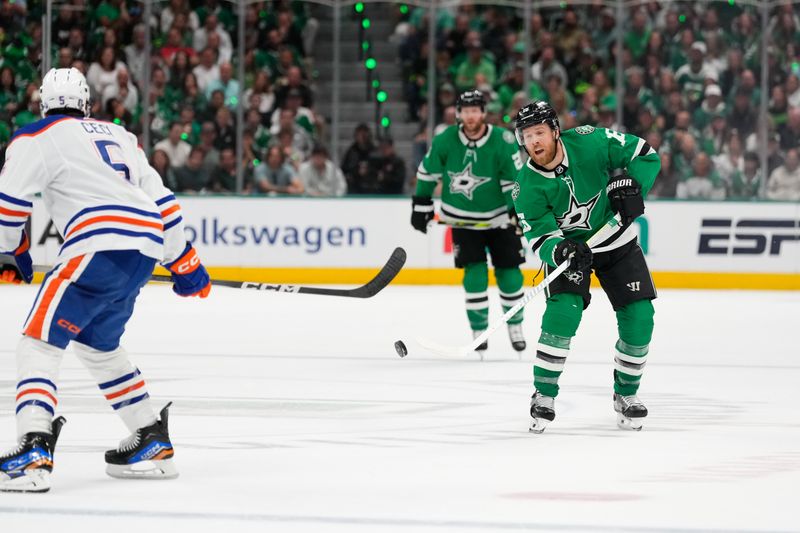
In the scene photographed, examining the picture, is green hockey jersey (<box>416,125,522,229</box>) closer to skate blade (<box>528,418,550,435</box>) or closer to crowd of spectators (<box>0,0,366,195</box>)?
skate blade (<box>528,418,550,435</box>)

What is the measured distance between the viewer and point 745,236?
11023 mm

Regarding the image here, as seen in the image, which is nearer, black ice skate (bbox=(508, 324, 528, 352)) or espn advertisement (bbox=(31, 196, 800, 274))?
black ice skate (bbox=(508, 324, 528, 352))

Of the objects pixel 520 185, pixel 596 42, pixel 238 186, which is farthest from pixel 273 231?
pixel 520 185

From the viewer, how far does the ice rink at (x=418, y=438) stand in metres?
3.31

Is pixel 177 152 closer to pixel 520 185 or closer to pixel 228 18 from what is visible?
pixel 228 18

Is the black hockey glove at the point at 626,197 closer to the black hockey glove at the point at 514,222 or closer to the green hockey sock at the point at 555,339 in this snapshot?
the green hockey sock at the point at 555,339

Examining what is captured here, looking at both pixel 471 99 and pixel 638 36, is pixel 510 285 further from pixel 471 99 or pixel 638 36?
pixel 638 36

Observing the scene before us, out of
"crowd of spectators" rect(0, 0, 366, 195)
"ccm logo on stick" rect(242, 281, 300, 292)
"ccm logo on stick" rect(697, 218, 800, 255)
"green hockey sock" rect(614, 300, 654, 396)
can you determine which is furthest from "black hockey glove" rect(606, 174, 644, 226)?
"crowd of spectators" rect(0, 0, 366, 195)

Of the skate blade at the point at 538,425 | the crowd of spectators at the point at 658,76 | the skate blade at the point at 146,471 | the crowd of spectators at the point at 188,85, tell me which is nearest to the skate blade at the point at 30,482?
the skate blade at the point at 146,471

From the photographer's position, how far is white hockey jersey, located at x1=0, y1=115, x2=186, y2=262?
356 cm

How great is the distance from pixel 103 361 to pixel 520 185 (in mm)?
1624

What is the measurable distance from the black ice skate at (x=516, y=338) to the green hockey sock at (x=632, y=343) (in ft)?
6.55

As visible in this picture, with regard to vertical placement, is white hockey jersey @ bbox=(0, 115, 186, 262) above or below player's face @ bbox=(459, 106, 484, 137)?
above

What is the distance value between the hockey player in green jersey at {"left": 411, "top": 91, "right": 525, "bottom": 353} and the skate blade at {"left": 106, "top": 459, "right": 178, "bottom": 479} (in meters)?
3.34
